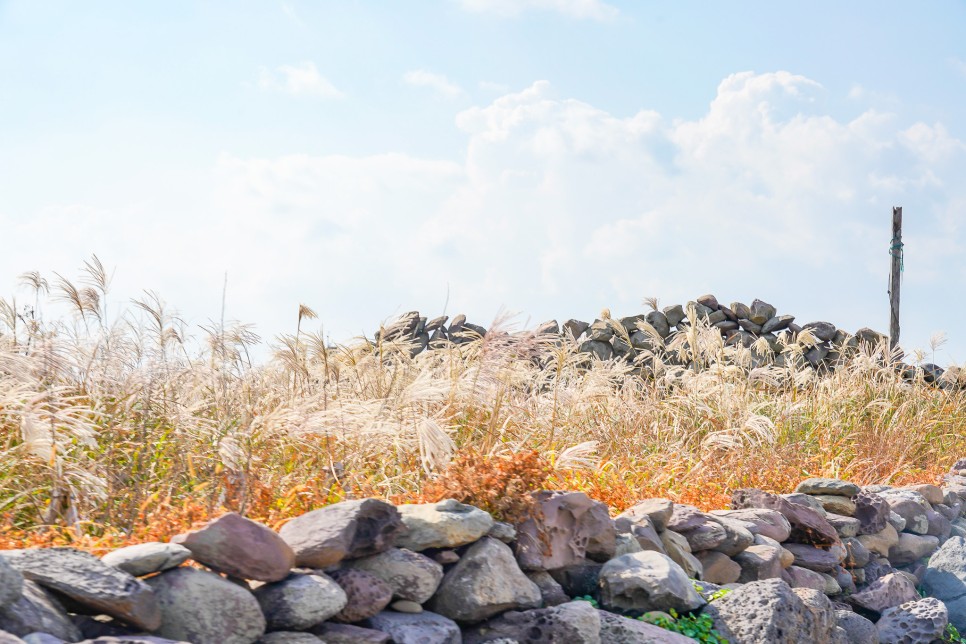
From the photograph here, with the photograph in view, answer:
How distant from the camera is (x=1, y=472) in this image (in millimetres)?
3881

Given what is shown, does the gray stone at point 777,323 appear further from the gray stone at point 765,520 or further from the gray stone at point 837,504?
the gray stone at point 765,520

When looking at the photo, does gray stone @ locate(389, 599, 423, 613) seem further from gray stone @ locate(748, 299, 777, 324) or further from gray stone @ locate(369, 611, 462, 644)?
gray stone @ locate(748, 299, 777, 324)

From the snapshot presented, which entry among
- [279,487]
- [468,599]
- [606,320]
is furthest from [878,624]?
[606,320]

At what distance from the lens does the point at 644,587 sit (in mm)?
3754

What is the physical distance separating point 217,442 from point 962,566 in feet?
16.3

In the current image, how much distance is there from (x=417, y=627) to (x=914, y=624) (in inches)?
132

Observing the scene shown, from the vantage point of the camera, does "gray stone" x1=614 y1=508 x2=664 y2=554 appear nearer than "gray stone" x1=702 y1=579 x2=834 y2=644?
No

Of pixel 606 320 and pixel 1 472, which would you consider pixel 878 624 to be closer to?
pixel 1 472

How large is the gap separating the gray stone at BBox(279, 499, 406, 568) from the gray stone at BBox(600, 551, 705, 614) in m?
1.11

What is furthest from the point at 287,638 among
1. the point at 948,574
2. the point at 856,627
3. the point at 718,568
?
the point at 948,574

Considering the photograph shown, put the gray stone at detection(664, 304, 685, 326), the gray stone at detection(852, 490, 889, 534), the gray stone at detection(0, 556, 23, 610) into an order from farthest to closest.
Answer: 1. the gray stone at detection(664, 304, 685, 326)
2. the gray stone at detection(852, 490, 889, 534)
3. the gray stone at detection(0, 556, 23, 610)

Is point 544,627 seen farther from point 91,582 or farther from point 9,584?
point 9,584

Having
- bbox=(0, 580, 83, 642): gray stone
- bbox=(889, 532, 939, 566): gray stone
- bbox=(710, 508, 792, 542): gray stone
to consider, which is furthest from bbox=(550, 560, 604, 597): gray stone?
bbox=(889, 532, 939, 566): gray stone

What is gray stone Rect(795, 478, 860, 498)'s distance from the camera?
5762 mm
